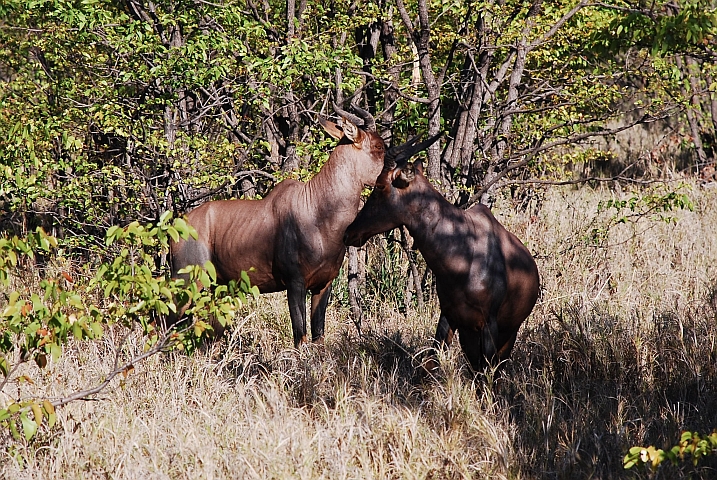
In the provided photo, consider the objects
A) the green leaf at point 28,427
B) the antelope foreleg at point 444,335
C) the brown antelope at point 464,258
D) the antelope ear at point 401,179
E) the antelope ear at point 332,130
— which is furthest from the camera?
the antelope ear at point 332,130

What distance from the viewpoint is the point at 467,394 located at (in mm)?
6043

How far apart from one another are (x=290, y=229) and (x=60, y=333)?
10.7 ft

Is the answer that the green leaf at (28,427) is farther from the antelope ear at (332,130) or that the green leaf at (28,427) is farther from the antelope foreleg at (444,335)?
the antelope ear at (332,130)

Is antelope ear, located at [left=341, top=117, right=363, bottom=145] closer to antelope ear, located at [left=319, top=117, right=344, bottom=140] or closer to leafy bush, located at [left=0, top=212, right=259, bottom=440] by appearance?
antelope ear, located at [left=319, top=117, right=344, bottom=140]

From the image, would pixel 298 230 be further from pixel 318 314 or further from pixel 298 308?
pixel 318 314

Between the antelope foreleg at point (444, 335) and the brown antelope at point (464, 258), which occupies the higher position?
the brown antelope at point (464, 258)

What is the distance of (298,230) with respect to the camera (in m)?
7.62

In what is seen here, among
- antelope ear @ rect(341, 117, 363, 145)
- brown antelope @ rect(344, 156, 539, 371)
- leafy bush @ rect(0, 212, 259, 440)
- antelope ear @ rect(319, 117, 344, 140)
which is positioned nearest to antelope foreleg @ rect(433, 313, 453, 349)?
brown antelope @ rect(344, 156, 539, 371)

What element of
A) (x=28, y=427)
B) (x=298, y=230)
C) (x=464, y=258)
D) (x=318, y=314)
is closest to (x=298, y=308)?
(x=318, y=314)

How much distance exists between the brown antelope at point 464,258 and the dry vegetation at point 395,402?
31 centimetres

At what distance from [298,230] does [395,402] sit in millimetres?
2066

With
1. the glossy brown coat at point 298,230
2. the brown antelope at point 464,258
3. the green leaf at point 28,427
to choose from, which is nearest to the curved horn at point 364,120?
the glossy brown coat at point 298,230

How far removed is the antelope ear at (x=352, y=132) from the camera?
7609 millimetres

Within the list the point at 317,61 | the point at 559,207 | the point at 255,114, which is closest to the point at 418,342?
the point at 317,61
